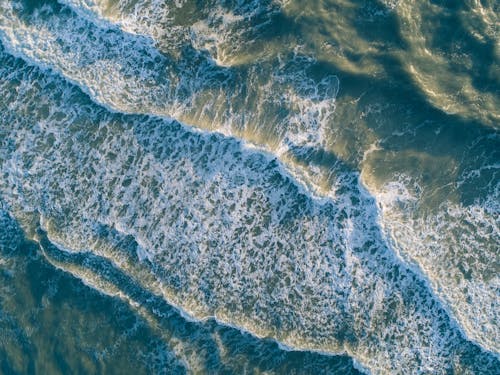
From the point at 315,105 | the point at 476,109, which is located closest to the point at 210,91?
the point at 315,105

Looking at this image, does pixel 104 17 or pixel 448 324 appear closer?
pixel 448 324

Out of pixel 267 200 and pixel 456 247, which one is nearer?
pixel 456 247

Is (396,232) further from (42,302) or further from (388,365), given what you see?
(42,302)

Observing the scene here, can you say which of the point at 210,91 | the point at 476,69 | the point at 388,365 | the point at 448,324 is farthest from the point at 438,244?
the point at 210,91

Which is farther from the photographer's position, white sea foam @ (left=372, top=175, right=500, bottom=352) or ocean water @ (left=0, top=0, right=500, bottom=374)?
ocean water @ (left=0, top=0, right=500, bottom=374)

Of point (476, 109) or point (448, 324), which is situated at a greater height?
point (476, 109)

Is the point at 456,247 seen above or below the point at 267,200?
below

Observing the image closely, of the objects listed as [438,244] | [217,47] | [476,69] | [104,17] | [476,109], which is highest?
[104,17]

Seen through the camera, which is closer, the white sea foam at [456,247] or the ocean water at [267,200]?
the white sea foam at [456,247]
